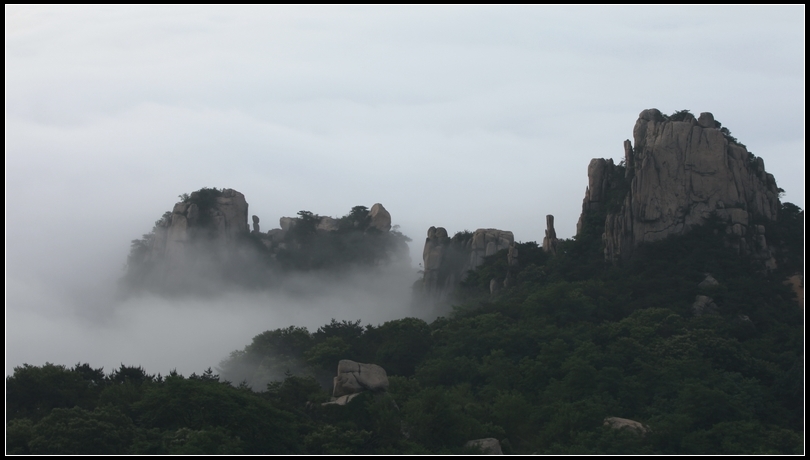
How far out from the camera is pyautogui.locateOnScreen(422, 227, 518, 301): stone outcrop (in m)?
70.4

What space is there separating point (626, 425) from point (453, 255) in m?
34.5

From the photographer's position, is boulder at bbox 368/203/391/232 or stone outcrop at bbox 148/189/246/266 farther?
boulder at bbox 368/203/391/232

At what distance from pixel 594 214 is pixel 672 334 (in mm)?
14289

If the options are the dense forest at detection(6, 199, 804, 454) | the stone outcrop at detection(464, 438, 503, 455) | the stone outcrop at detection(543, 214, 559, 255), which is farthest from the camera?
the stone outcrop at detection(543, 214, 559, 255)

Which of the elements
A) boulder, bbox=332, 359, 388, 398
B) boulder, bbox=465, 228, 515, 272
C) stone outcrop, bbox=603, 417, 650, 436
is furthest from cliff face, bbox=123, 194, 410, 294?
stone outcrop, bbox=603, 417, 650, 436

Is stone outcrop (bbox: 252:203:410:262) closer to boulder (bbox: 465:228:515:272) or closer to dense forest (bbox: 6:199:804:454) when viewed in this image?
boulder (bbox: 465:228:515:272)

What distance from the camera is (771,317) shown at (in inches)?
2046

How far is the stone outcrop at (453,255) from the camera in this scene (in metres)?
70.4

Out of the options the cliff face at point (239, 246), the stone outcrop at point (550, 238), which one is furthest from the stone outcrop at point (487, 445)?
the cliff face at point (239, 246)

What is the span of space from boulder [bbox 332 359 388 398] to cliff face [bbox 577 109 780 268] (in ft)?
76.6

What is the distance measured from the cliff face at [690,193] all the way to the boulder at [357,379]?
23.3 metres

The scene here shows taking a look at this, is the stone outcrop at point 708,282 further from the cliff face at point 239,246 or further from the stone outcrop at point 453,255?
the cliff face at point 239,246

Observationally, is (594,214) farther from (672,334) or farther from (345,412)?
(345,412)

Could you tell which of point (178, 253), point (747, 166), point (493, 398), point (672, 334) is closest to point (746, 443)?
point (493, 398)
